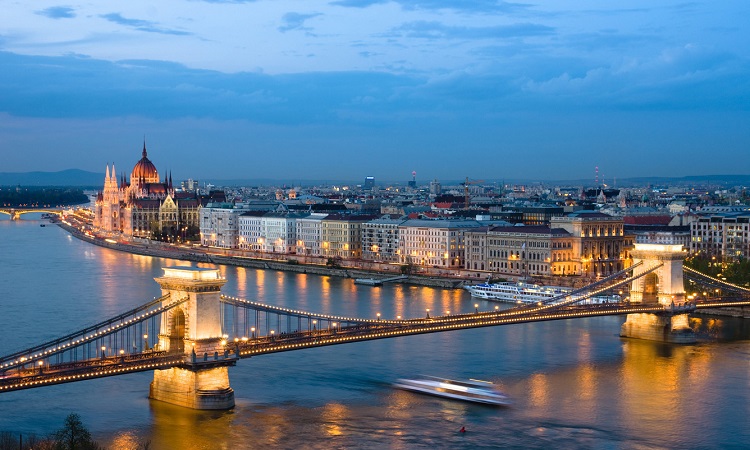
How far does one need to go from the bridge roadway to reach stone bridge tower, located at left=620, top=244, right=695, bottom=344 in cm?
25

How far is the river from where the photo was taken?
14.9 m

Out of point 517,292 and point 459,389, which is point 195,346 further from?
point 517,292

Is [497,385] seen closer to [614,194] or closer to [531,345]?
[531,345]

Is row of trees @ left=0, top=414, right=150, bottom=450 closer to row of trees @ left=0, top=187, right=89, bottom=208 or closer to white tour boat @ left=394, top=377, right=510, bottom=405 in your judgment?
white tour boat @ left=394, top=377, right=510, bottom=405

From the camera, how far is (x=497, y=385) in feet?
58.9

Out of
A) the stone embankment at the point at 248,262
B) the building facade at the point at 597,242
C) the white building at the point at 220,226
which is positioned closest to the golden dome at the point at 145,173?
the stone embankment at the point at 248,262

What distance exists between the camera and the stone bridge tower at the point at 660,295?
2334cm

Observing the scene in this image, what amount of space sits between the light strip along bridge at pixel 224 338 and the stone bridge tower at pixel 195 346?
0.03m

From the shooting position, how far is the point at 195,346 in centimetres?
1589

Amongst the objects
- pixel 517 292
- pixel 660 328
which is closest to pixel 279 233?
pixel 517 292

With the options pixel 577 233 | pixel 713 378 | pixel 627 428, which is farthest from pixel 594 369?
pixel 577 233

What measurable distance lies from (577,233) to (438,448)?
71.5 ft

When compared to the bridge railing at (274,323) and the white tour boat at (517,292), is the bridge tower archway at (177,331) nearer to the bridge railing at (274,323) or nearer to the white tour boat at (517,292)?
the bridge railing at (274,323)

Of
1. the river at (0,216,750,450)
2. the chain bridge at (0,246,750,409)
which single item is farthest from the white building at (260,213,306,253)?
the chain bridge at (0,246,750,409)
